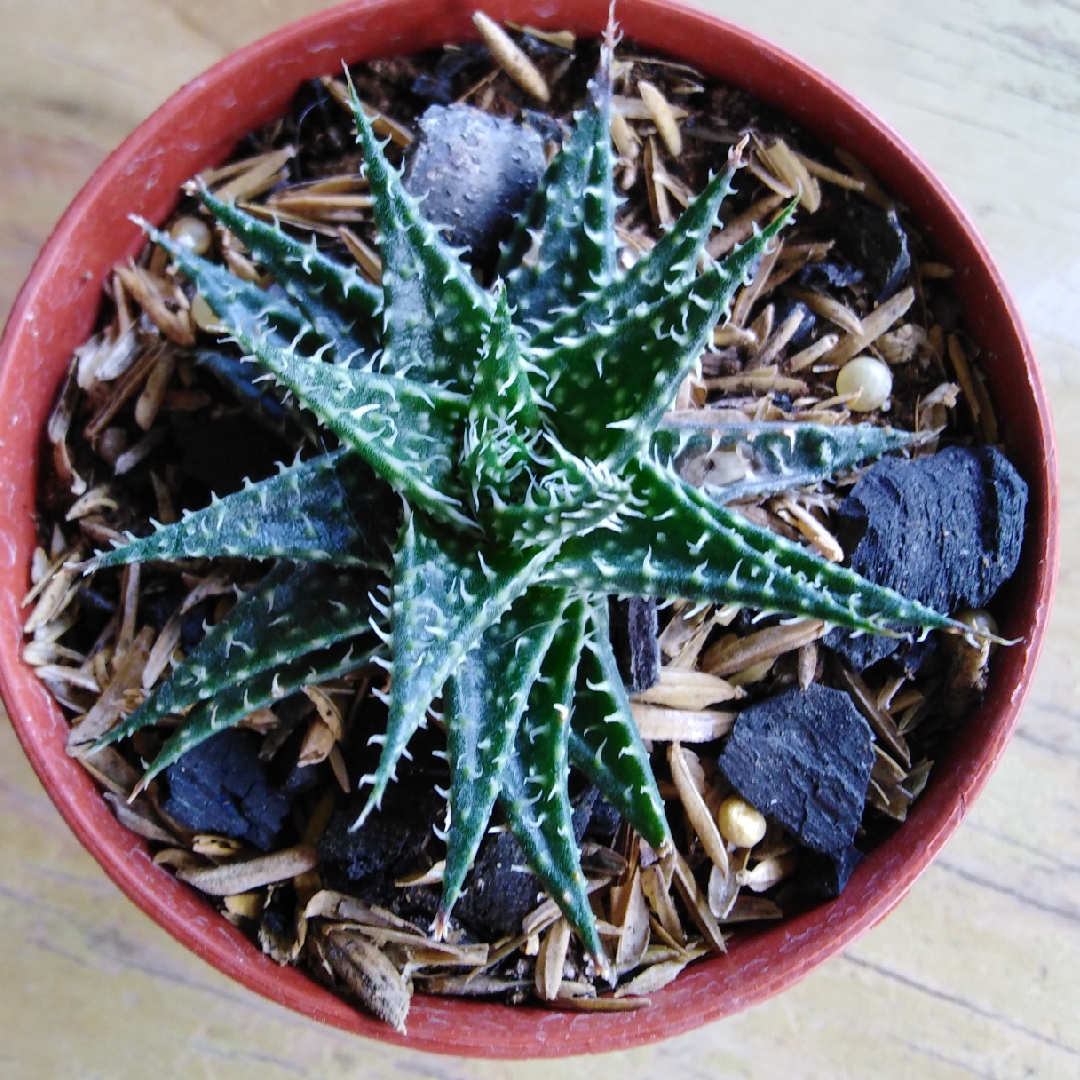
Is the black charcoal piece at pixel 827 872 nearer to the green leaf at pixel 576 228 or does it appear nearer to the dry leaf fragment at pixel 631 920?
the dry leaf fragment at pixel 631 920

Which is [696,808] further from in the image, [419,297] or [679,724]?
[419,297]

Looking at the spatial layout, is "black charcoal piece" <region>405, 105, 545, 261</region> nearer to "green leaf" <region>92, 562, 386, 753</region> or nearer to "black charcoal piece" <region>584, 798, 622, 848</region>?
"green leaf" <region>92, 562, 386, 753</region>

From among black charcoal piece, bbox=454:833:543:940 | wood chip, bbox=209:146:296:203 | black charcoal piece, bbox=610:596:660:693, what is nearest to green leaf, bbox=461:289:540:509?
black charcoal piece, bbox=610:596:660:693

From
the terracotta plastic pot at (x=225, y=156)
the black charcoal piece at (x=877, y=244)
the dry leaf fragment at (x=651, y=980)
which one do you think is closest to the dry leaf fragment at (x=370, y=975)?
the terracotta plastic pot at (x=225, y=156)


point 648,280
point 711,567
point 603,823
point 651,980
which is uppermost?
point 648,280

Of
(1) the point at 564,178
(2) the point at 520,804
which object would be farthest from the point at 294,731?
(1) the point at 564,178

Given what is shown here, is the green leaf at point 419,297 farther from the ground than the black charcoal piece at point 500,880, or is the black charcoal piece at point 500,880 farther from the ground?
the green leaf at point 419,297

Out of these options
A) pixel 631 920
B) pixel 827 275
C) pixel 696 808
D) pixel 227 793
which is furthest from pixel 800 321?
pixel 227 793
